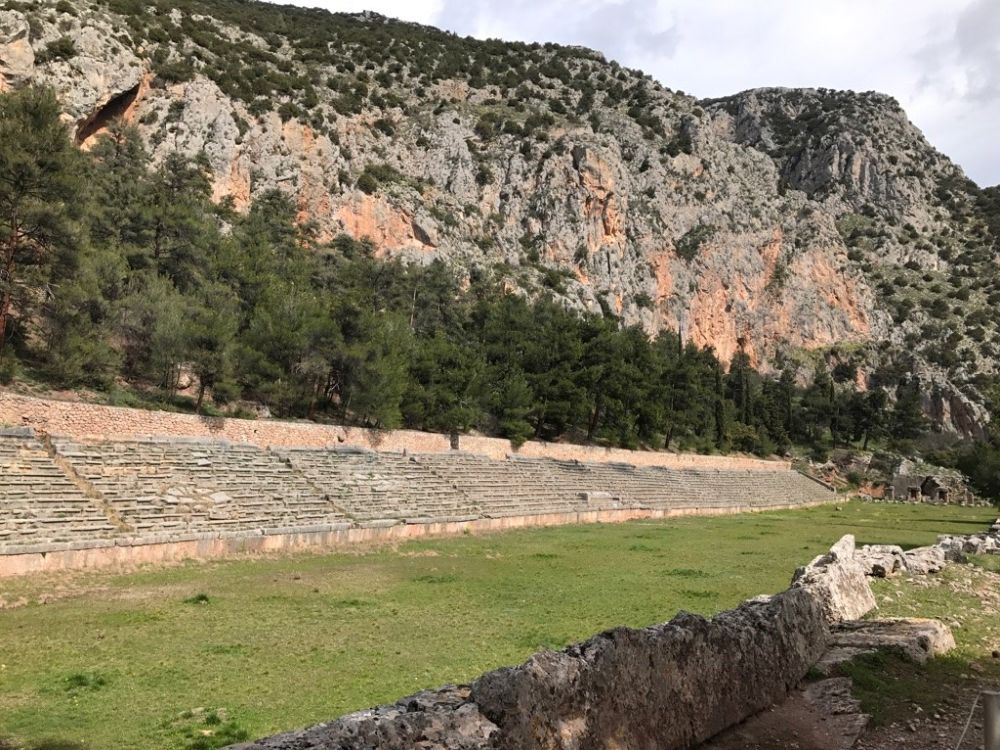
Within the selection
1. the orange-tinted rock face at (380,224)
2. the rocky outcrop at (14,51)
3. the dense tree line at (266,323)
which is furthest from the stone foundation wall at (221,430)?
the rocky outcrop at (14,51)

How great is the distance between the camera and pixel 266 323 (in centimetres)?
3316

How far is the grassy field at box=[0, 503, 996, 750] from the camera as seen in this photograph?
6840 millimetres

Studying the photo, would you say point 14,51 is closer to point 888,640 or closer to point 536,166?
point 536,166

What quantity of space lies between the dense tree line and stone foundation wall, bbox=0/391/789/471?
8.44 feet

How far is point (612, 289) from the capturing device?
93.5 meters

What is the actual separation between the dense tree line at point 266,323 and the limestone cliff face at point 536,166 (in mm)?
7766

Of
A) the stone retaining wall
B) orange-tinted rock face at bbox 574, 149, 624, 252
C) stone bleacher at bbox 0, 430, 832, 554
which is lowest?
the stone retaining wall

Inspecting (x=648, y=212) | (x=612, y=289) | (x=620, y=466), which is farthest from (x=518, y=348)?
(x=648, y=212)

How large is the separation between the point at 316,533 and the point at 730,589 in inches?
492

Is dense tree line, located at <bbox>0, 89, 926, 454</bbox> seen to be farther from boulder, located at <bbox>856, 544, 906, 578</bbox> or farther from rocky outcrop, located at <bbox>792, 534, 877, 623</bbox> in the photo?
rocky outcrop, located at <bbox>792, 534, 877, 623</bbox>

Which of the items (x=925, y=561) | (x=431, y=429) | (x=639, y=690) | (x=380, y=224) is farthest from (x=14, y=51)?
(x=925, y=561)

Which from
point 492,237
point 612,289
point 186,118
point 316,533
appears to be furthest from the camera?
point 612,289

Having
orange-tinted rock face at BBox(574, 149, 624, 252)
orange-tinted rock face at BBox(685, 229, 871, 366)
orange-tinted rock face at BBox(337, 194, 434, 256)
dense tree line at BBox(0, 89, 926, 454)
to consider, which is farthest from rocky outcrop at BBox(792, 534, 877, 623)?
orange-tinted rock face at BBox(685, 229, 871, 366)

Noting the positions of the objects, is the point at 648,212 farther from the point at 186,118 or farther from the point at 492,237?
the point at 186,118
